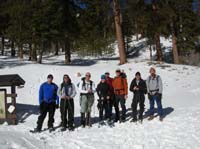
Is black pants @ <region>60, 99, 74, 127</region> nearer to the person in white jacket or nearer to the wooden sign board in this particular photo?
the person in white jacket

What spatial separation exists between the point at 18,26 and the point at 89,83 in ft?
67.7

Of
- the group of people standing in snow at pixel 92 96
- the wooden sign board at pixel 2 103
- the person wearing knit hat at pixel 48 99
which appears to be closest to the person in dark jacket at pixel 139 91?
the group of people standing in snow at pixel 92 96

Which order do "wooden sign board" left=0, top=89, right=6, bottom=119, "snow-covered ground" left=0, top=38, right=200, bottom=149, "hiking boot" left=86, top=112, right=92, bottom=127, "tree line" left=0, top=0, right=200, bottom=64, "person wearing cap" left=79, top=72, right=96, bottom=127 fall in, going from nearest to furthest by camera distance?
"snow-covered ground" left=0, top=38, right=200, bottom=149
"person wearing cap" left=79, top=72, right=96, bottom=127
"hiking boot" left=86, top=112, right=92, bottom=127
"wooden sign board" left=0, top=89, right=6, bottom=119
"tree line" left=0, top=0, right=200, bottom=64

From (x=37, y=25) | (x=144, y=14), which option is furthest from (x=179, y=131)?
(x=144, y=14)

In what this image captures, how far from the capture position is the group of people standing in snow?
477 inches

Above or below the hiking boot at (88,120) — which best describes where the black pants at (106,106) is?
above

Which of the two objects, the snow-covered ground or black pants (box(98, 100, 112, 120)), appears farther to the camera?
black pants (box(98, 100, 112, 120))

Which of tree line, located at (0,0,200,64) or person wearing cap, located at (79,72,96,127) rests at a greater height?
tree line, located at (0,0,200,64)

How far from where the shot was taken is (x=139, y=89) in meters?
13.2

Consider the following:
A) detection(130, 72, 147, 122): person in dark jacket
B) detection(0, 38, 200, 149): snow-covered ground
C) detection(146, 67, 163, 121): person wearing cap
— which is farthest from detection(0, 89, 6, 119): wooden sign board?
detection(146, 67, 163, 121): person wearing cap

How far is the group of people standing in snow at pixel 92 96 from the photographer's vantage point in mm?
12125

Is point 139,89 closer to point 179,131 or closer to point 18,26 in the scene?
point 179,131

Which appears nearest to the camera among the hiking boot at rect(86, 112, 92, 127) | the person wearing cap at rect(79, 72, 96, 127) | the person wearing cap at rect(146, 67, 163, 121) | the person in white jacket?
the person in white jacket

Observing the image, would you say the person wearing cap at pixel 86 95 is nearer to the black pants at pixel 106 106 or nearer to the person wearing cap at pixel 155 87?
the black pants at pixel 106 106
